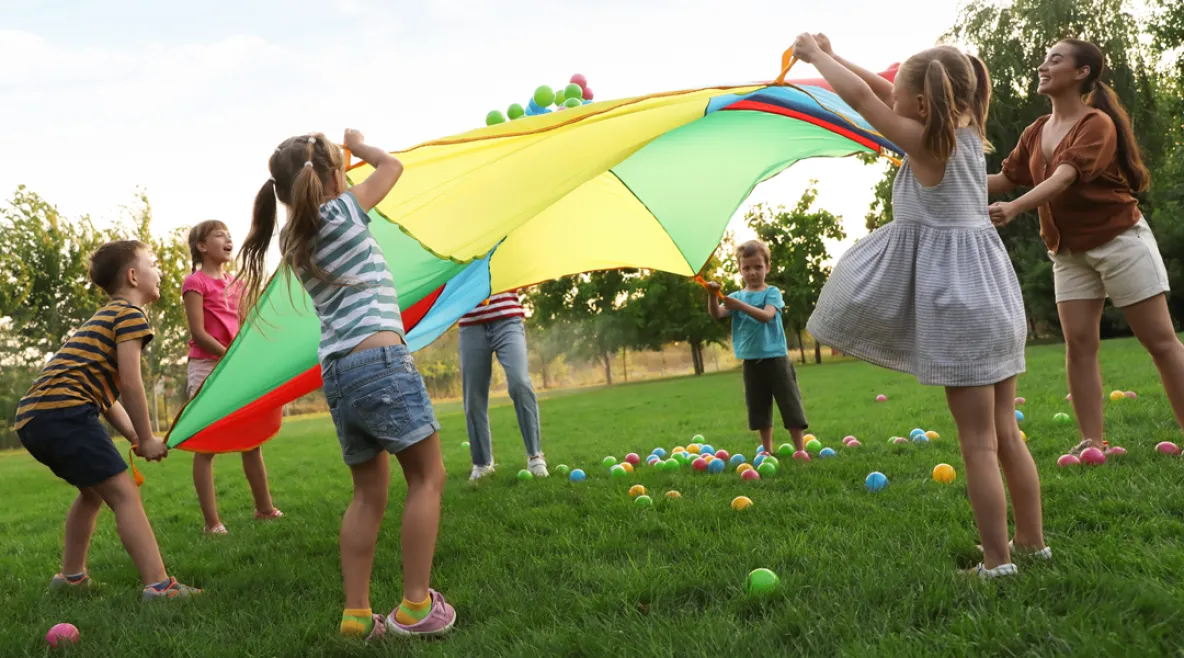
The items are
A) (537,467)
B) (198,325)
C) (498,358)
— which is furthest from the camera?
(537,467)

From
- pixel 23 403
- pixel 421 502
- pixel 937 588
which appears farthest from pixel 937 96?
pixel 23 403

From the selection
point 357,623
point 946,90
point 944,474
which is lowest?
point 944,474

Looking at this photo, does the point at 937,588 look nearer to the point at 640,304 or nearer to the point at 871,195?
the point at 871,195

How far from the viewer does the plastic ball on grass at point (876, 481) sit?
386cm

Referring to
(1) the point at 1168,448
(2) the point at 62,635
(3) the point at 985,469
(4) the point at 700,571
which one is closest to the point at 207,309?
(2) the point at 62,635

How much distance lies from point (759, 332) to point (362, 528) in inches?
124

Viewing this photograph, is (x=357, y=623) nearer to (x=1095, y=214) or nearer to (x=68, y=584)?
(x=68, y=584)

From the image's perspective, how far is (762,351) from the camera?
16.7 feet

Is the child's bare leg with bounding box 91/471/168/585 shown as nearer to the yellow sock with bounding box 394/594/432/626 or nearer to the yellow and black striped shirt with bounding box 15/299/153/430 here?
the yellow and black striped shirt with bounding box 15/299/153/430

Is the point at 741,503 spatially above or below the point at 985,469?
below

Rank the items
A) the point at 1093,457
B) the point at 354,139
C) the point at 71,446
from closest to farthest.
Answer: the point at 354,139, the point at 71,446, the point at 1093,457

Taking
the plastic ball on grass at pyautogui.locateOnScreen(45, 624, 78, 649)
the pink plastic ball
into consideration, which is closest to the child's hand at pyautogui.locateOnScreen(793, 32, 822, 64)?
the pink plastic ball

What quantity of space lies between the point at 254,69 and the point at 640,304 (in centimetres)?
2418

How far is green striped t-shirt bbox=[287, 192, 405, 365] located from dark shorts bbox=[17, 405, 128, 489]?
1.24 meters
